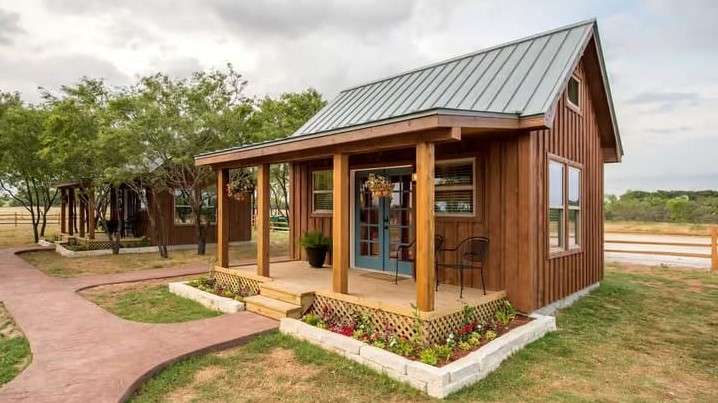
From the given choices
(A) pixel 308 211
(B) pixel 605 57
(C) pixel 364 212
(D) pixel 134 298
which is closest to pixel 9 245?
(D) pixel 134 298

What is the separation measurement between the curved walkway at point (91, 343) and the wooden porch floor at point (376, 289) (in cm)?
100

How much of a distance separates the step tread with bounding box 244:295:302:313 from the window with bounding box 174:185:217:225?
9384 mm

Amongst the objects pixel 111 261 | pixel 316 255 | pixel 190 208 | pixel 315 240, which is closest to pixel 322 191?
pixel 315 240

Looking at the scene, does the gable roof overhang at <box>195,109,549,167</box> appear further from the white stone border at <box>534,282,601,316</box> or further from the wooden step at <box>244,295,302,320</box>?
the white stone border at <box>534,282,601,316</box>

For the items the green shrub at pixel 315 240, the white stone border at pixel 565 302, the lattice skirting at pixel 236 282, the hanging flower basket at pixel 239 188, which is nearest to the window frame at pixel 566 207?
the white stone border at pixel 565 302

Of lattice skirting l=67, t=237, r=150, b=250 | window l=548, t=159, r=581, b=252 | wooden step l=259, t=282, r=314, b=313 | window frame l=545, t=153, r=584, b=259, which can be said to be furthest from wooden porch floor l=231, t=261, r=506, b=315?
lattice skirting l=67, t=237, r=150, b=250

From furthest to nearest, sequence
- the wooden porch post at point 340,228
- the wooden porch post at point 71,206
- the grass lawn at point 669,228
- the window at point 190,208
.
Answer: the grass lawn at point 669,228
the wooden porch post at point 71,206
the window at point 190,208
the wooden porch post at point 340,228

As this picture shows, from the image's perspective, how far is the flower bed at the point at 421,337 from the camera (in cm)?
413

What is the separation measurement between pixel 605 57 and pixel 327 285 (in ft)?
20.6

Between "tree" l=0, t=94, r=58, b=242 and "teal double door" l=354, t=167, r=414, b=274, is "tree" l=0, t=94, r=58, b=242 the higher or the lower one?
the higher one

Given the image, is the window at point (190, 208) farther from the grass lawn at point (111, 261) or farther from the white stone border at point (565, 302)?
the white stone border at point (565, 302)

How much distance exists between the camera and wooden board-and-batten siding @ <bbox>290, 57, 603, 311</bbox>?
17.8ft

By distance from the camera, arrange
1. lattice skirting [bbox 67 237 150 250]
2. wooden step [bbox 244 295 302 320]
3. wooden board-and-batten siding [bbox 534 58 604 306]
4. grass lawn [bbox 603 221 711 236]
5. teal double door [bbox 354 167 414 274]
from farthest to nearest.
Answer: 1. grass lawn [bbox 603 221 711 236]
2. lattice skirting [bbox 67 237 150 250]
3. teal double door [bbox 354 167 414 274]
4. wooden board-and-batten siding [bbox 534 58 604 306]
5. wooden step [bbox 244 295 302 320]

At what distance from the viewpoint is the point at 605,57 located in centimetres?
745
